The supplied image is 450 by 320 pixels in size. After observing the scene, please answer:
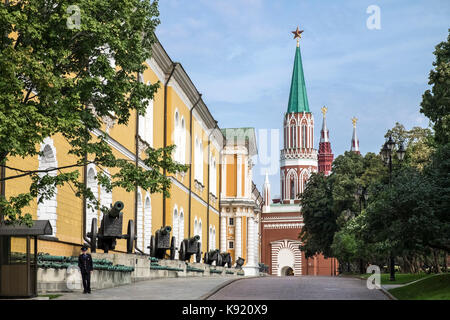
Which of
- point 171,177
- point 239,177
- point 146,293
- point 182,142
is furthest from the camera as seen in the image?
point 239,177

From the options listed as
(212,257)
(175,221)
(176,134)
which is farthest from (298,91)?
(175,221)

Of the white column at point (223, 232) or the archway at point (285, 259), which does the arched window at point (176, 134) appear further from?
the archway at point (285, 259)

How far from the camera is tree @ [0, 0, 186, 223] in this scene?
14.8 metres

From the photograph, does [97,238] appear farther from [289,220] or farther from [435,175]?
[289,220]

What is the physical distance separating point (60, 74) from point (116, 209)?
807cm

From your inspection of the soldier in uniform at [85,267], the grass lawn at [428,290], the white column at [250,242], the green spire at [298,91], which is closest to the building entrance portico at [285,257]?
the green spire at [298,91]

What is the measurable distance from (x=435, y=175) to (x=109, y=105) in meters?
10.1

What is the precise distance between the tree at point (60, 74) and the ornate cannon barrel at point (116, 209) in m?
5.46

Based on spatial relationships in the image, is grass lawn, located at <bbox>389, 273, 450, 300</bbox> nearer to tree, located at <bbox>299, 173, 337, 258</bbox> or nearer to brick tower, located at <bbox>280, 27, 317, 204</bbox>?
tree, located at <bbox>299, 173, 337, 258</bbox>

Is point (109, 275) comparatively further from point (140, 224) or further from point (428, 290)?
point (140, 224)

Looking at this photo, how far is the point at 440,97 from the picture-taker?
30.1 metres

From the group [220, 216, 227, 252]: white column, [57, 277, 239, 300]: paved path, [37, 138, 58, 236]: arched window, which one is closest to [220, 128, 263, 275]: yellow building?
[220, 216, 227, 252]: white column

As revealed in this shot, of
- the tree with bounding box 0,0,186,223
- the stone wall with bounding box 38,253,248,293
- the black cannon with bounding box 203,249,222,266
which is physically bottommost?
the black cannon with bounding box 203,249,222,266

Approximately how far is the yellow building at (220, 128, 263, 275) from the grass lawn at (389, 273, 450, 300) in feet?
150
